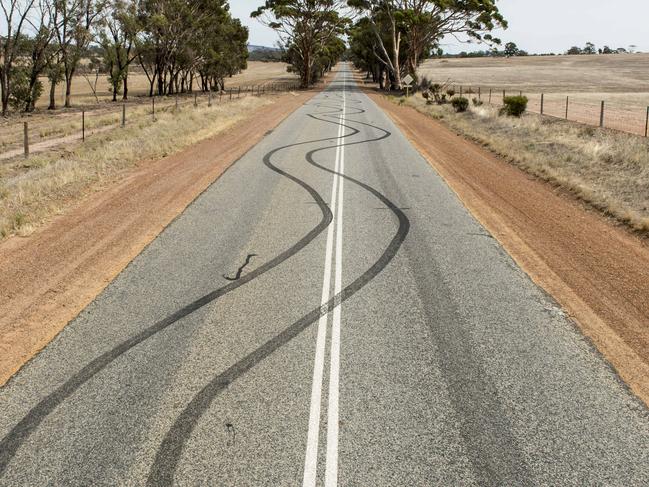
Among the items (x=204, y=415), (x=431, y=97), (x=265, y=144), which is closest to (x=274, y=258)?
(x=204, y=415)

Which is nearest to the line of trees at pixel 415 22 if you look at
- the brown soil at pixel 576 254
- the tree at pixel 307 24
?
the tree at pixel 307 24

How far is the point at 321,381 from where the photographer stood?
5.38 metres

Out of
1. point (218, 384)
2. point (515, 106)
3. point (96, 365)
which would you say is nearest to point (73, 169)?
point (96, 365)

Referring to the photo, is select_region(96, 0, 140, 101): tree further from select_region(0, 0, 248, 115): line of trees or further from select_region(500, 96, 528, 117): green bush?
select_region(500, 96, 528, 117): green bush

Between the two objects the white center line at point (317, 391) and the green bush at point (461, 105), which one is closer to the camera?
the white center line at point (317, 391)

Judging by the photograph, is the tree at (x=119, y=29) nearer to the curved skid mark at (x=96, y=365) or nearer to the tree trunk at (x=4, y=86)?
the tree trunk at (x=4, y=86)

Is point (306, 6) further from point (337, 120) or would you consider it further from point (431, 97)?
point (337, 120)

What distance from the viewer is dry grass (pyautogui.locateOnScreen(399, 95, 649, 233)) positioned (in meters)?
12.7

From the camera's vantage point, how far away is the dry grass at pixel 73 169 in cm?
1172

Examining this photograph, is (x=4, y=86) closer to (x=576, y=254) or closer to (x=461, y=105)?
(x=461, y=105)

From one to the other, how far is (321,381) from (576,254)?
580 cm

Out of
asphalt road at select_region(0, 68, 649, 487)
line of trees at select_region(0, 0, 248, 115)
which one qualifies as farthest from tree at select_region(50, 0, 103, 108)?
asphalt road at select_region(0, 68, 649, 487)

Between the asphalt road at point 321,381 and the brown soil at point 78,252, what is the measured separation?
0.34m

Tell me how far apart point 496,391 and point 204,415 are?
104 inches
